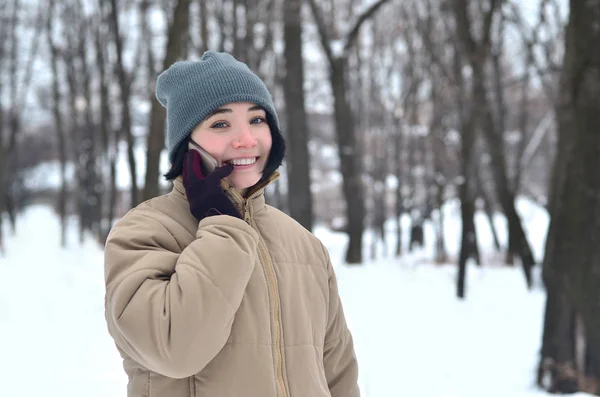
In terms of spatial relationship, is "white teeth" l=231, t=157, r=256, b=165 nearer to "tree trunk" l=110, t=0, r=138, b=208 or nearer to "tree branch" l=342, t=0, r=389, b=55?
"tree branch" l=342, t=0, r=389, b=55

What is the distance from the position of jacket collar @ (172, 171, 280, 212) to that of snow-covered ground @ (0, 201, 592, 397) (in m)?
3.59

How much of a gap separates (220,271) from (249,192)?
38 centimetres

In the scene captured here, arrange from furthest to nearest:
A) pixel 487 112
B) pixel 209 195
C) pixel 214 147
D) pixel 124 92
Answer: pixel 124 92
pixel 487 112
pixel 214 147
pixel 209 195

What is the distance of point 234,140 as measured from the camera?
1749 mm

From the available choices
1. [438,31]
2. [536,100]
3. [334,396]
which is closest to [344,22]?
[438,31]

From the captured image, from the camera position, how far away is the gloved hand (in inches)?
64.7

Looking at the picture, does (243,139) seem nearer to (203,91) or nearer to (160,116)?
(203,91)

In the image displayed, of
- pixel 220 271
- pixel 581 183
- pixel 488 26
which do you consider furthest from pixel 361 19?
pixel 220 271

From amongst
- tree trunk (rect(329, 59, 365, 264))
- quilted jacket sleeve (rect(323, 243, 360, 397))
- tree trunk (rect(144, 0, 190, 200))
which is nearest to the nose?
quilted jacket sleeve (rect(323, 243, 360, 397))

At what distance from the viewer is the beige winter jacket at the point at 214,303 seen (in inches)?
57.5

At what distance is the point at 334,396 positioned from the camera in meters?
1.99

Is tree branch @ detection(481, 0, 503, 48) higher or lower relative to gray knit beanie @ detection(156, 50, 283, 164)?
higher

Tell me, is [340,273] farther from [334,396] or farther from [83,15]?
[83,15]

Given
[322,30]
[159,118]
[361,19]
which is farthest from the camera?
[322,30]
